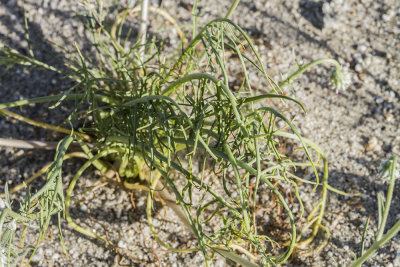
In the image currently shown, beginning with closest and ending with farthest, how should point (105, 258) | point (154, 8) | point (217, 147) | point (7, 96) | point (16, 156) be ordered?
point (217, 147)
point (105, 258)
point (16, 156)
point (7, 96)
point (154, 8)

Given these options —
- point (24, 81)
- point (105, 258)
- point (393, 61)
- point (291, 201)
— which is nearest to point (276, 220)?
point (291, 201)

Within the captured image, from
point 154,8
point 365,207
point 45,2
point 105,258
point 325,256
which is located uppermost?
point 154,8

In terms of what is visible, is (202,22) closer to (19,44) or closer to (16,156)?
(19,44)

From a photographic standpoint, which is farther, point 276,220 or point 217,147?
point 276,220

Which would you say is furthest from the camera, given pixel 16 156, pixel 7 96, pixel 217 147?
pixel 7 96

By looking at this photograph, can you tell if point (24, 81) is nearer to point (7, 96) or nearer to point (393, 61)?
point (7, 96)

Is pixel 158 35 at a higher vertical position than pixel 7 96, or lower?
higher

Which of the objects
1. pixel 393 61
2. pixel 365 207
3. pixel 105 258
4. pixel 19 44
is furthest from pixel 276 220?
pixel 19 44
